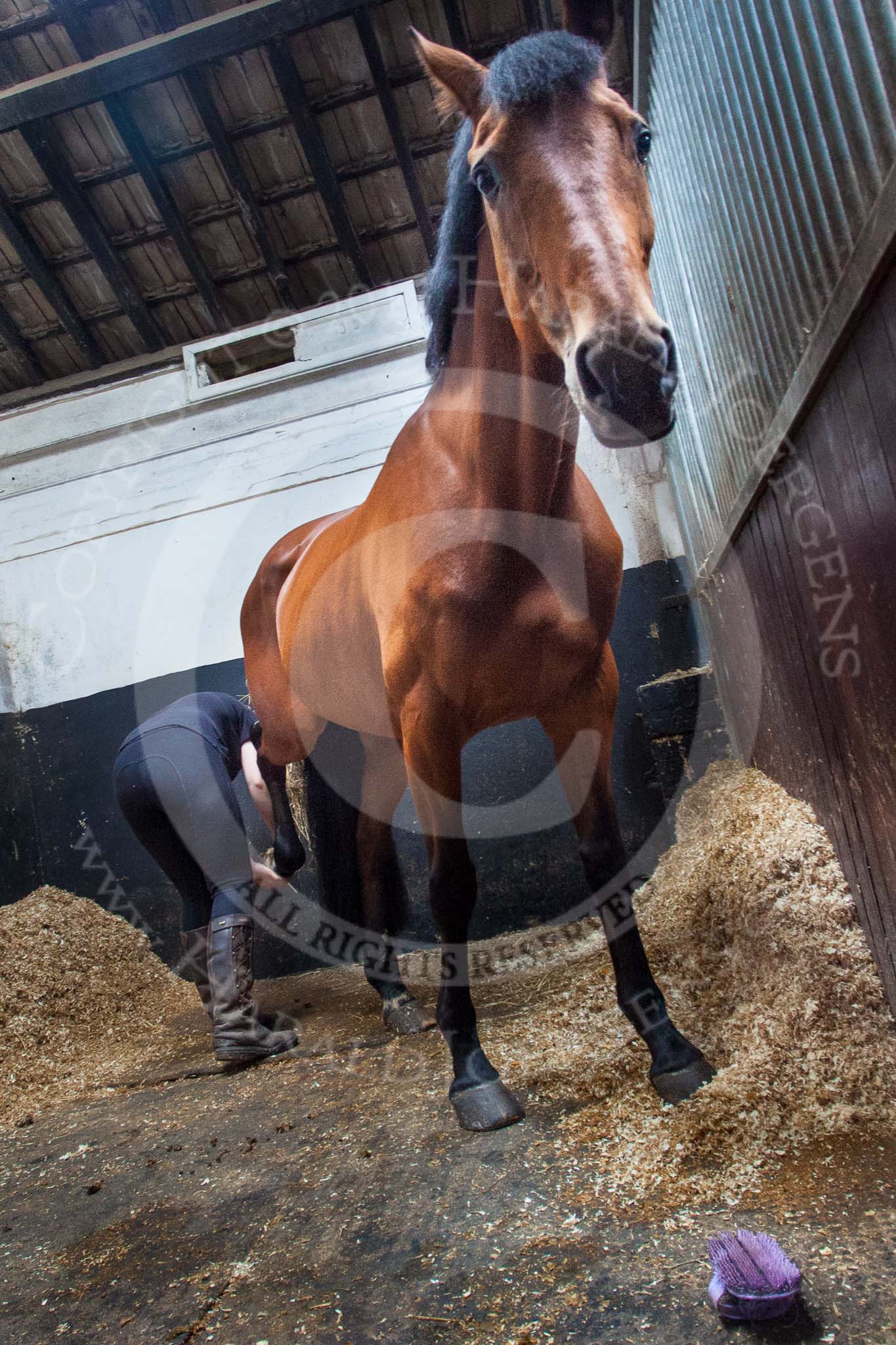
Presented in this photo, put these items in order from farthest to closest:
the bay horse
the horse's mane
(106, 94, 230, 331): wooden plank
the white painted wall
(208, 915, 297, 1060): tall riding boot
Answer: the white painted wall
(106, 94, 230, 331): wooden plank
(208, 915, 297, 1060): tall riding boot
the horse's mane
the bay horse

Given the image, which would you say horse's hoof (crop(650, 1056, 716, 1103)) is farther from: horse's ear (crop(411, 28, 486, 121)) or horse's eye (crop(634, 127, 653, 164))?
horse's ear (crop(411, 28, 486, 121))

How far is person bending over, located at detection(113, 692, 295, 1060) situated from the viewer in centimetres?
221

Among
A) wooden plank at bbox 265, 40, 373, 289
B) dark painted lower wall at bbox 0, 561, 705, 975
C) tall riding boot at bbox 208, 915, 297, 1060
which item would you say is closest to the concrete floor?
tall riding boot at bbox 208, 915, 297, 1060

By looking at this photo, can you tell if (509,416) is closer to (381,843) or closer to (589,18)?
(589,18)

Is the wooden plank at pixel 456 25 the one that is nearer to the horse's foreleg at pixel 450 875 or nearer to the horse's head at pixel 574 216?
the horse's head at pixel 574 216

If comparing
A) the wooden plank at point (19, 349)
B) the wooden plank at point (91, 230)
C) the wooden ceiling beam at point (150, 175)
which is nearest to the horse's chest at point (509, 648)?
the wooden ceiling beam at point (150, 175)

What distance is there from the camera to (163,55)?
3406 mm

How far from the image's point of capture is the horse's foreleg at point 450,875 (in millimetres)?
1506

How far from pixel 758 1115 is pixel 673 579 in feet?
7.96

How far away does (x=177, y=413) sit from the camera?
4.16m

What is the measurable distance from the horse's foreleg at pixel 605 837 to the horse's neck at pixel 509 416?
1.37 feet

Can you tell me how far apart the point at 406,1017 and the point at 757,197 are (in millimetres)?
2127

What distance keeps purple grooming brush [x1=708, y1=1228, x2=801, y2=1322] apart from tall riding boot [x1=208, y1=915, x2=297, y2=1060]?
61.8 inches

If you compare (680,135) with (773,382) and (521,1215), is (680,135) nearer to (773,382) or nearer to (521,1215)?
(773,382)
